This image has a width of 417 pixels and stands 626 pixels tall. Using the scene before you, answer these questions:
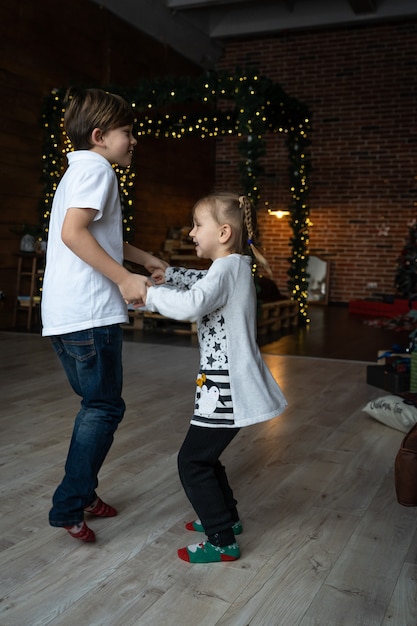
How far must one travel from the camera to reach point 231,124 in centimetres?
798

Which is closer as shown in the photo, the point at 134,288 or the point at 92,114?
the point at 134,288

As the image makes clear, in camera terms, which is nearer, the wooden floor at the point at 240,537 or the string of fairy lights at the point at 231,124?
the wooden floor at the point at 240,537

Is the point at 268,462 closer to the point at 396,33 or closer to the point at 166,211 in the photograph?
the point at 166,211

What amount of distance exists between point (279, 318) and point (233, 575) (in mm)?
5847

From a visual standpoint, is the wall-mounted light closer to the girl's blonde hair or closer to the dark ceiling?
the dark ceiling

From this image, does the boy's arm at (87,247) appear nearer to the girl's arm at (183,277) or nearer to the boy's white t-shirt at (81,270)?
the boy's white t-shirt at (81,270)

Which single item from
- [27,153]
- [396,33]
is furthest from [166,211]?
[396,33]

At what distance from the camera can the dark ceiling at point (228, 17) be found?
946 centimetres

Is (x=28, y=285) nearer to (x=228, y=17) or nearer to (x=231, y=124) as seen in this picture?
(x=231, y=124)

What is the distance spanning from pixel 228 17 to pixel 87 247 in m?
9.98

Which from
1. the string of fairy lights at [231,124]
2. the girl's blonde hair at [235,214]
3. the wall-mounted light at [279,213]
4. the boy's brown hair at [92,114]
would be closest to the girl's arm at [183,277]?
the girl's blonde hair at [235,214]

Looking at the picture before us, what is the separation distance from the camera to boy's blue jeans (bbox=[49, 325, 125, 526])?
2033 millimetres

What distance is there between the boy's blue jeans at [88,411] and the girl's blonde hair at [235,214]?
447 millimetres

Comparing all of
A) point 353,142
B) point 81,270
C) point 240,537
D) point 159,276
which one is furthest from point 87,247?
point 353,142
